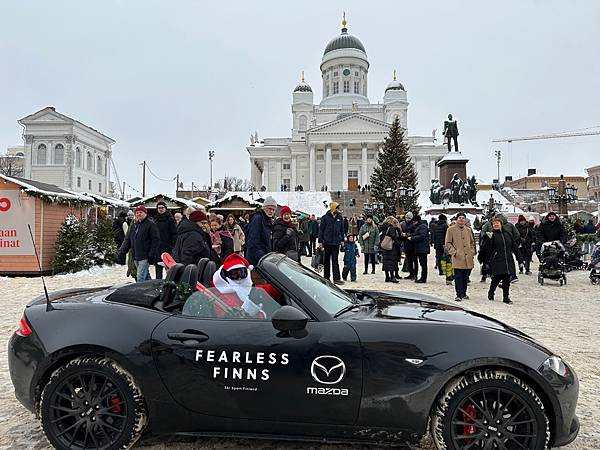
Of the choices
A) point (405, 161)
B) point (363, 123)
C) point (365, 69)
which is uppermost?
point (365, 69)

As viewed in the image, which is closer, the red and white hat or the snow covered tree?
the red and white hat

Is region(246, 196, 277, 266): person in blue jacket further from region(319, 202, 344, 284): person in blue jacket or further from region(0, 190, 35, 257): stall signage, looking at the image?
region(0, 190, 35, 257): stall signage

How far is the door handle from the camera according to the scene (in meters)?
3.05

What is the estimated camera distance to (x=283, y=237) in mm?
8828

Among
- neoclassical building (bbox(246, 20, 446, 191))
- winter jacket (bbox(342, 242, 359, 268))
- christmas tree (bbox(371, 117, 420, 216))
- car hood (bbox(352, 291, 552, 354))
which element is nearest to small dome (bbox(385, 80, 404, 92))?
neoclassical building (bbox(246, 20, 446, 191))

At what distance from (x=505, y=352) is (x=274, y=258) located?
174cm

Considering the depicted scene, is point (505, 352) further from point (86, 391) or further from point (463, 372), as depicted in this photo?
point (86, 391)

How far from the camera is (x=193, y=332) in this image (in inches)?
122

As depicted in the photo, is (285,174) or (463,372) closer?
(463,372)

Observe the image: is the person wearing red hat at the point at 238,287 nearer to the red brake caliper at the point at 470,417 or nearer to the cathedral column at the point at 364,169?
the red brake caliper at the point at 470,417

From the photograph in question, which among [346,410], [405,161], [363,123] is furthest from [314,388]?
[363,123]

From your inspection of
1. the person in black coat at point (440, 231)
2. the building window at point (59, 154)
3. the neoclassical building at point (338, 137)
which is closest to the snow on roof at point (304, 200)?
the neoclassical building at point (338, 137)

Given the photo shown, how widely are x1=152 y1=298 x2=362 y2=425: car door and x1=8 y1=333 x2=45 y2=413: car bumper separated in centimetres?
87

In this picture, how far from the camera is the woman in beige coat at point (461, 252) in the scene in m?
9.52
